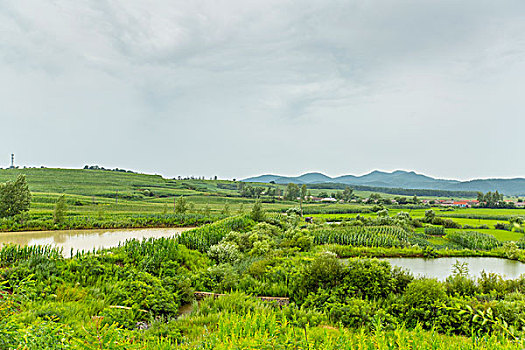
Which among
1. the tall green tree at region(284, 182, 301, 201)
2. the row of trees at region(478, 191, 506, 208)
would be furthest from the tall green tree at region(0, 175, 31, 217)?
the row of trees at region(478, 191, 506, 208)

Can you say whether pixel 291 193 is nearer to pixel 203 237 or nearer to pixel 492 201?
pixel 492 201

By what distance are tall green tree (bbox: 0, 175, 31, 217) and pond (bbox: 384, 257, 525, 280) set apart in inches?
930

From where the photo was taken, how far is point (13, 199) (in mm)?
19141

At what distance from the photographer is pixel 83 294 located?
7.15 meters

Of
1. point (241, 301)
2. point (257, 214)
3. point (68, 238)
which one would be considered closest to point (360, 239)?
point (257, 214)

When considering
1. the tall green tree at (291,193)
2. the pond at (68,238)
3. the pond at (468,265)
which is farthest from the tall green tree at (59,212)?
the tall green tree at (291,193)

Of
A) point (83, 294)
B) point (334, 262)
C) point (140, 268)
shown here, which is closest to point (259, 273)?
point (334, 262)

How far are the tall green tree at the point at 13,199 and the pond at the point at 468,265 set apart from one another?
23616 millimetres

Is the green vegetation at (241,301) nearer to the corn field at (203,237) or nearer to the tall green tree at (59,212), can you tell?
the corn field at (203,237)

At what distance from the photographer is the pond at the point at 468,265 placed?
1309 cm

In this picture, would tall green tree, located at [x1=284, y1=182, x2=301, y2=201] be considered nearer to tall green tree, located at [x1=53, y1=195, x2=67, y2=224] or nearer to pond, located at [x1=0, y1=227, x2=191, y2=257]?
pond, located at [x1=0, y1=227, x2=191, y2=257]

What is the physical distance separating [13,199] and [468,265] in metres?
28.3

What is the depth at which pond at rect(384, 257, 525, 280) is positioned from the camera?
13094mm

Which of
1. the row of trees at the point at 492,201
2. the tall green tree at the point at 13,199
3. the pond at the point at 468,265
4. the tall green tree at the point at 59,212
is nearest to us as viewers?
the pond at the point at 468,265
